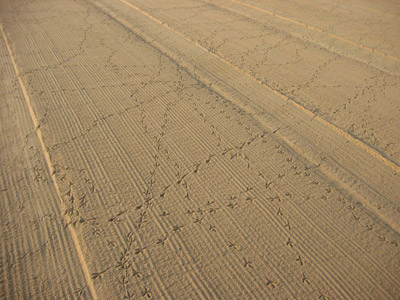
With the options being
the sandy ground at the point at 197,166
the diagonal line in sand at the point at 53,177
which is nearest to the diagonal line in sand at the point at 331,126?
the sandy ground at the point at 197,166

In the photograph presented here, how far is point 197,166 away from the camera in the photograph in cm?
268

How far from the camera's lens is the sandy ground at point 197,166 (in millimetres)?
1909

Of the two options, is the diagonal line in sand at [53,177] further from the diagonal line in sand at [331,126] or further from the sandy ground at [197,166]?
the diagonal line in sand at [331,126]

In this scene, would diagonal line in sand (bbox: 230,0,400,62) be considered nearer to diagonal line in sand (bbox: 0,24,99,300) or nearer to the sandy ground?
the sandy ground

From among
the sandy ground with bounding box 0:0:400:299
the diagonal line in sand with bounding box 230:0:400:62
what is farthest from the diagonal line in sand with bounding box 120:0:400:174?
the diagonal line in sand with bounding box 230:0:400:62

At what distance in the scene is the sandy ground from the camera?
191 centimetres

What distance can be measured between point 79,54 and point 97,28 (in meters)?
1.21

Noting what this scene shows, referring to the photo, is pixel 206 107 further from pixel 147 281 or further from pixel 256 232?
pixel 147 281

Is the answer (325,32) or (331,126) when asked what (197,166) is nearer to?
(331,126)

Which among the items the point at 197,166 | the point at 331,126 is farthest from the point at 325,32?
the point at 197,166

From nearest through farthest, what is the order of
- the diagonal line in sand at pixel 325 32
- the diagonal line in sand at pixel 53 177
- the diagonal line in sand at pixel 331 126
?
the diagonal line in sand at pixel 53 177, the diagonal line in sand at pixel 331 126, the diagonal line in sand at pixel 325 32

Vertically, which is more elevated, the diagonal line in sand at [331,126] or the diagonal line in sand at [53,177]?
the diagonal line in sand at [53,177]

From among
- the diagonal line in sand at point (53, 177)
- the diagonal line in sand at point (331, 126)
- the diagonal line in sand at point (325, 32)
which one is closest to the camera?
the diagonal line in sand at point (53, 177)

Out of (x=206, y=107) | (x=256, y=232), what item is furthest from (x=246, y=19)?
(x=256, y=232)
